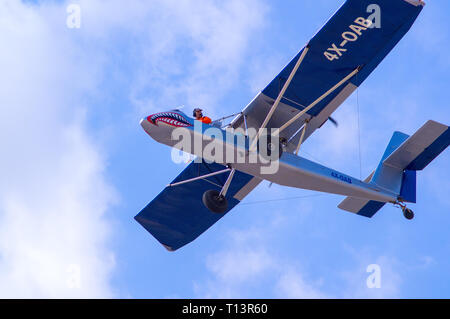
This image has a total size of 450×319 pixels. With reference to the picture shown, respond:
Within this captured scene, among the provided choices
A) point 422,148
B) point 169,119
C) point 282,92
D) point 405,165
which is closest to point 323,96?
point 282,92

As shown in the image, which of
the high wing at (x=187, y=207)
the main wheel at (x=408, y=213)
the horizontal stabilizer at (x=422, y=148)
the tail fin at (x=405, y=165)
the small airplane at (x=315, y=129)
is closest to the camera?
the small airplane at (x=315, y=129)

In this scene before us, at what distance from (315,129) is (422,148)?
307cm

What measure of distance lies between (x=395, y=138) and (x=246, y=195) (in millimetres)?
4620

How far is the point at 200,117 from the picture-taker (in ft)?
65.0

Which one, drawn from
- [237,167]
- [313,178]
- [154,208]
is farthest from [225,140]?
[154,208]

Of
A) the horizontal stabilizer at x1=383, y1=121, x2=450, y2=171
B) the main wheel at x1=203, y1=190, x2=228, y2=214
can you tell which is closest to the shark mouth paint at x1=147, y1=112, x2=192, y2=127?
the main wheel at x1=203, y1=190, x2=228, y2=214

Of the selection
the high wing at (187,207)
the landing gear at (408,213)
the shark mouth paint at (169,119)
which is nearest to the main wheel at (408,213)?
the landing gear at (408,213)

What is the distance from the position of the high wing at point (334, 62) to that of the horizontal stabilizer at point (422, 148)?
2369 mm

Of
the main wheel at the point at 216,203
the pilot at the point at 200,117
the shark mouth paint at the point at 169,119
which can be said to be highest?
the pilot at the point at 200,117

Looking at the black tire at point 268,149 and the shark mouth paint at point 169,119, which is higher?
the shark mouth paint at point 169,119

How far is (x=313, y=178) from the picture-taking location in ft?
67.2

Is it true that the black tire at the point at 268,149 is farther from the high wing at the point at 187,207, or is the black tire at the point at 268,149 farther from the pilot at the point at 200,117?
the high wing at the point at 187,207

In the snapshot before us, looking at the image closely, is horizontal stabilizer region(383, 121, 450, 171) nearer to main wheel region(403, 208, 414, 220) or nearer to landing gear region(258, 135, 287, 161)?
main wheel region(403, 208, 414, 220)

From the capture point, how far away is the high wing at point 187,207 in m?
23.0
